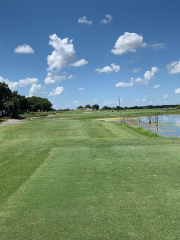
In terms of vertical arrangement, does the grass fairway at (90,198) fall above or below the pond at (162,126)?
above

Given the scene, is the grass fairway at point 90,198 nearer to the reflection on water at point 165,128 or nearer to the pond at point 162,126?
the reflection on water at point 165,128

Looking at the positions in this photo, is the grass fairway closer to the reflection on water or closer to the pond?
the reflection on water

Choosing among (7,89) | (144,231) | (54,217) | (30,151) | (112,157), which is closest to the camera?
(144,231)

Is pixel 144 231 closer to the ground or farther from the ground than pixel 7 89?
closer to the ground

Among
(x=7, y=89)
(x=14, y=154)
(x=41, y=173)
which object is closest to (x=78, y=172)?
(x=41, y=173)

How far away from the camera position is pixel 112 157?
1050 centimetres

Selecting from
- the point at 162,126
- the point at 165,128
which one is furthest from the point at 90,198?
the point at 162,126

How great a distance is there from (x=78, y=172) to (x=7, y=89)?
64.6m

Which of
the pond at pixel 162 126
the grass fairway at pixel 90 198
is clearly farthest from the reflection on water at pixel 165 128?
the grass fairway at pixel 90 198

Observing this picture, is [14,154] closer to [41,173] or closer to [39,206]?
[41,173]

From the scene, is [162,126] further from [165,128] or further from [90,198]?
[90,198]

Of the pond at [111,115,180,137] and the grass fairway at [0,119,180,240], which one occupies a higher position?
the grass fairway at [0,119,180,240]

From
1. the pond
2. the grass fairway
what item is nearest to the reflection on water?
the pond

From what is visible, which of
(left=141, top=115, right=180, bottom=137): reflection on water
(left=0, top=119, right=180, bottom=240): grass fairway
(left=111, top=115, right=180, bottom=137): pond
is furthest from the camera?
(left=111, top=115, right=180, bottom=137): pond
